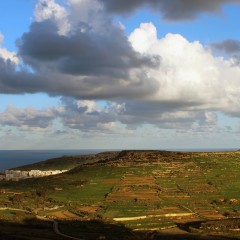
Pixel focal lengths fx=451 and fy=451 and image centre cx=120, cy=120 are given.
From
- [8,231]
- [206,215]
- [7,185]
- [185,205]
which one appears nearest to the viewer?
[8,231]

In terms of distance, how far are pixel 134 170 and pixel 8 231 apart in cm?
7332

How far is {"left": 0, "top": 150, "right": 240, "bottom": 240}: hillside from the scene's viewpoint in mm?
72812

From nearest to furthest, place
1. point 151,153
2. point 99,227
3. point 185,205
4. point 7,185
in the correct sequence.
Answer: point 99,227 → point 185,205 → point 7,185 → point 151,153

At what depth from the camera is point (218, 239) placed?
66312 mm

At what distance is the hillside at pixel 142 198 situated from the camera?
72.8m

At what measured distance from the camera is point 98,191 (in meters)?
110

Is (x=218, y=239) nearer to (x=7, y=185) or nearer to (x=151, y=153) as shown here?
(x=7, y=185)

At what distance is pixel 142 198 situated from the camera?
102 meters

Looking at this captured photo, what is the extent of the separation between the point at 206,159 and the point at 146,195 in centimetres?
4889

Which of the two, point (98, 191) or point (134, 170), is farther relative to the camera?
point (134, 170)

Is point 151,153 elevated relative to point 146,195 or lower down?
elevated

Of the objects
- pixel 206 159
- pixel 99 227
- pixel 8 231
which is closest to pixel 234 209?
pixel 99 227

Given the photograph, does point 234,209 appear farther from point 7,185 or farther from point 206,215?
point 7,185

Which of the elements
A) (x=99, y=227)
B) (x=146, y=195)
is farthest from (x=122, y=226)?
(x=146, y=195)
